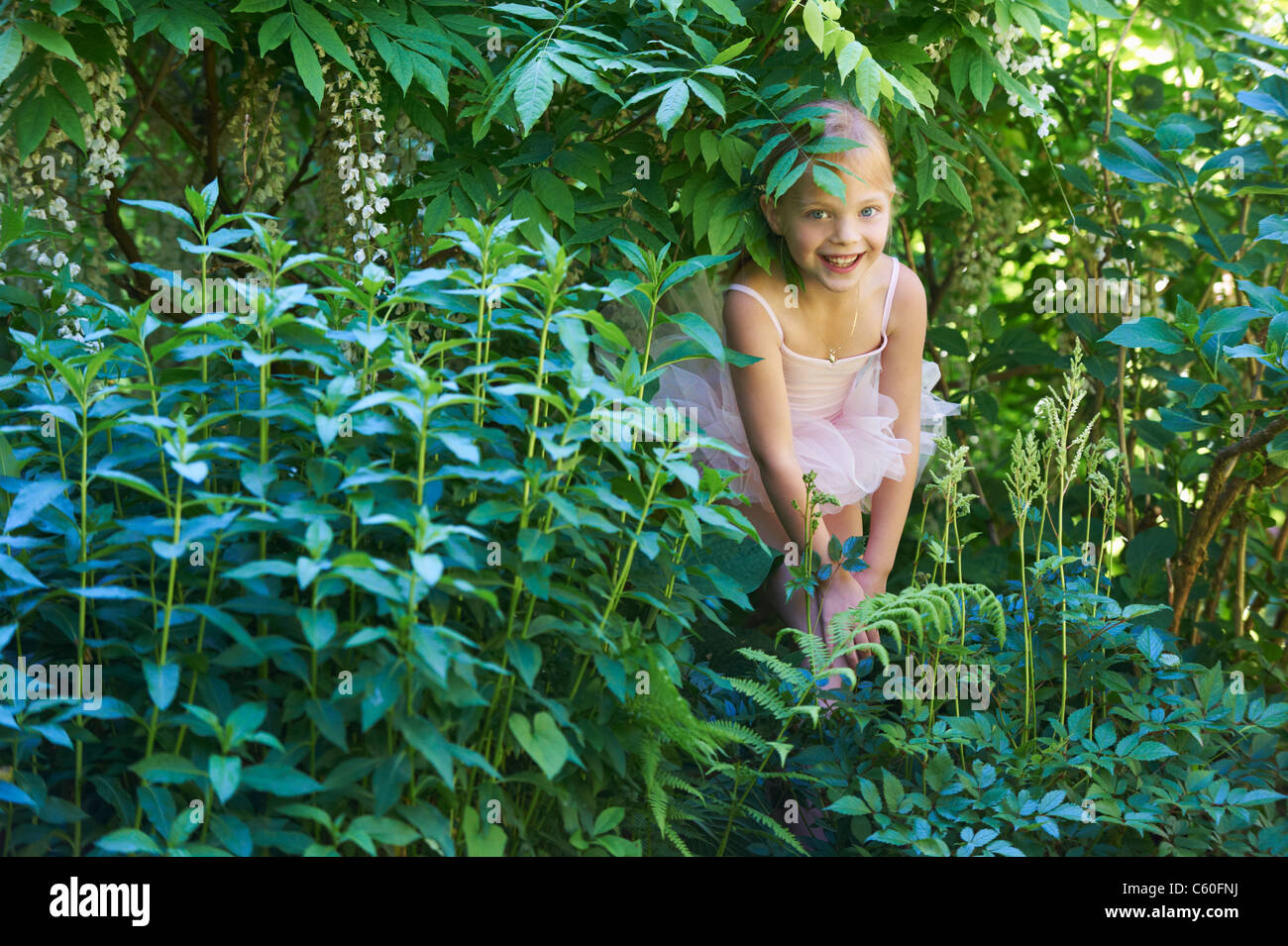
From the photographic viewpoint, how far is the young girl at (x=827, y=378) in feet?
7.86

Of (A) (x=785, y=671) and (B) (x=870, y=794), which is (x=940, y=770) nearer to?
(B) (x=870, y=794)

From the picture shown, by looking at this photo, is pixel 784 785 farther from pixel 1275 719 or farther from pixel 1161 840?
pixel 1275 719

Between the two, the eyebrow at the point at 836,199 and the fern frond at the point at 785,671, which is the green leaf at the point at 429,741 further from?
the eyebrow at the point at 836,199

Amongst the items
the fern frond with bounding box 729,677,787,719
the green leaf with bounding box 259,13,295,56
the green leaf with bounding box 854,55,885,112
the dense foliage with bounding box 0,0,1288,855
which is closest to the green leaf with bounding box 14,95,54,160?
the dense foliage with bounding box 0,0,1288,855

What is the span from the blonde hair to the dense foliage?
1.7 inches

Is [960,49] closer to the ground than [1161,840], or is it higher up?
higher up

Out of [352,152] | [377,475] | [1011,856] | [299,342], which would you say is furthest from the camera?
[352,152]

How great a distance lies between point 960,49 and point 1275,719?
152 centimetres

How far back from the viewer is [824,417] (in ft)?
8.76

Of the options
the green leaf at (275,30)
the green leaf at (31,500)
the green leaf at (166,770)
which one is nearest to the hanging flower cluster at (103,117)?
the green leaf at (275,30)

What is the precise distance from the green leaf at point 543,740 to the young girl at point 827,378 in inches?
38.0

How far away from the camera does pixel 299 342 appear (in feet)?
5.30
